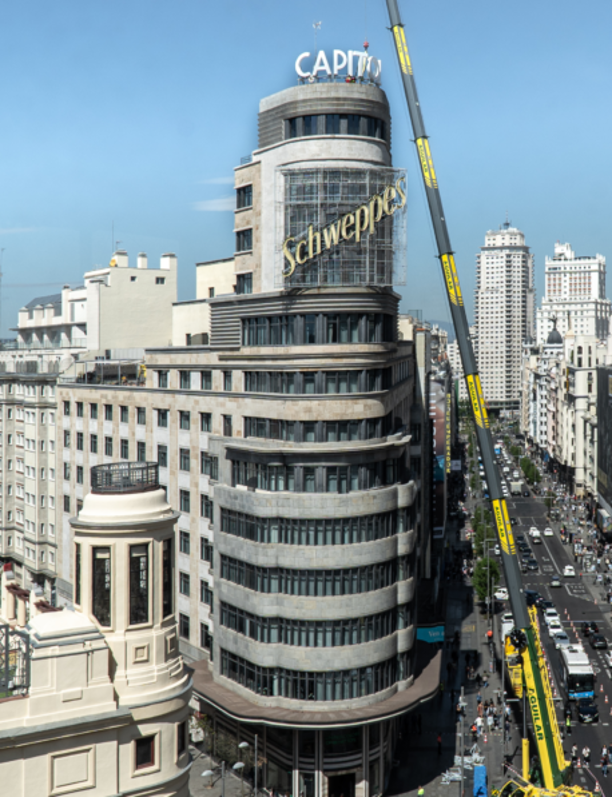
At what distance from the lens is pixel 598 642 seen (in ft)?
317

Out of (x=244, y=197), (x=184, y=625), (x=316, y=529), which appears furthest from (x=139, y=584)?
(x=244, y=197)

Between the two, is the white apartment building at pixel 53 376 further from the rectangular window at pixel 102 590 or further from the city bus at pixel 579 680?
the rectangular window at pixel 102 590

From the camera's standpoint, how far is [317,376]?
2442 inches

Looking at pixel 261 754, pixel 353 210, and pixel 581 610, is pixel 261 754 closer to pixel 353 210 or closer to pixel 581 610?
pixel 353 210

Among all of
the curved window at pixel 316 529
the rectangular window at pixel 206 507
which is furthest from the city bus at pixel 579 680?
the rectangular window at pixel 206 507

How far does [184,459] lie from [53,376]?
1287 inches

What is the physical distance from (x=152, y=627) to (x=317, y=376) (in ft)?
107

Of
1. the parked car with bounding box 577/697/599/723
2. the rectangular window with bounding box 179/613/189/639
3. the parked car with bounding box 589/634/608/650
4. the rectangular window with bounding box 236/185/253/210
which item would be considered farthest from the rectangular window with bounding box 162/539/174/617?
the parked car with bounding box 589/634/608/650

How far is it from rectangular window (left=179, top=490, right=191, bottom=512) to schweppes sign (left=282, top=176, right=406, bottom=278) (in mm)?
20420

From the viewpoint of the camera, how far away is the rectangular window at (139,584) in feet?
102

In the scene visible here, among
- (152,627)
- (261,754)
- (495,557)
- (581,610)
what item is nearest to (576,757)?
(261,754)

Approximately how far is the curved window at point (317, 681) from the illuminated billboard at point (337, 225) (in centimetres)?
2654

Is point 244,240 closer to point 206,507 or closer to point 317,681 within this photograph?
point 206,507

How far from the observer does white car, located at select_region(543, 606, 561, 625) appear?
10238 cm
